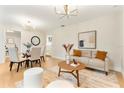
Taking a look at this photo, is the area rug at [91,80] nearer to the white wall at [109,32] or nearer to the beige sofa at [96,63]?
the beige sofa at [96,63]

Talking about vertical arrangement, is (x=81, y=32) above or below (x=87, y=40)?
above

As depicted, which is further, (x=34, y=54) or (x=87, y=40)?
(x=87, y=40)

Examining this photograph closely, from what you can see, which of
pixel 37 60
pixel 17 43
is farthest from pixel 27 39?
pixel 37 60

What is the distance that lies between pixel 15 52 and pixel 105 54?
3125 millimetres

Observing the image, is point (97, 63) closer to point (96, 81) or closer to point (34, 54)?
point (96, 81)

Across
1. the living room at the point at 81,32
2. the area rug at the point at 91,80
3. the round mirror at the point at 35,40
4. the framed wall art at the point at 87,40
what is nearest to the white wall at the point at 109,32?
the living room at the point at 81,32

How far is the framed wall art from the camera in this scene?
3.74 m

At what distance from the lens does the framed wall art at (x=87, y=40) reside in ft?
12.3

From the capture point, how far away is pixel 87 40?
3.96 meters

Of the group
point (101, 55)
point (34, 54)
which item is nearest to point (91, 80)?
point (101, 55)

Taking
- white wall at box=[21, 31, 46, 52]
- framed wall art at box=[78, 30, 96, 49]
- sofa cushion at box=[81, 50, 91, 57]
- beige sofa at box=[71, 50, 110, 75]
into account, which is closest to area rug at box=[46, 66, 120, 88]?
beige sofa at box=[71, 50, 110, 75]

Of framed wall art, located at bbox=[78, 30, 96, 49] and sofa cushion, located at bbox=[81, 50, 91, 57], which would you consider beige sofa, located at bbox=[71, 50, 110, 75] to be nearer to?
sofa cushion, located at bbox=[81, 50, 91, 57]

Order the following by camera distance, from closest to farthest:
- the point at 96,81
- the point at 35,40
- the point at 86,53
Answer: the point at 96,81 → the point at 86,53 → the point at 35,40
